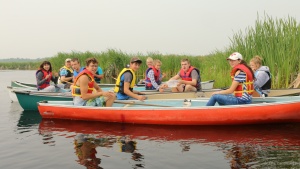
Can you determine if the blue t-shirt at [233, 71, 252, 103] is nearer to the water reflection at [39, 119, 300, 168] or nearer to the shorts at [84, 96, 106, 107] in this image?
the water reflection at [39, 119, 300, 168]

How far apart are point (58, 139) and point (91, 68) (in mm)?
1507

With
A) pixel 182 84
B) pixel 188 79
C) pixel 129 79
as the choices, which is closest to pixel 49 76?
pixel 129 79

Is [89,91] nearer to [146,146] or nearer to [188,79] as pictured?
[146,146]

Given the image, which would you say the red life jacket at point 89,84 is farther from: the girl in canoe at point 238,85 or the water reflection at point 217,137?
the girl in canoe at point 238,85

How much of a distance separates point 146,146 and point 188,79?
4.13 metres

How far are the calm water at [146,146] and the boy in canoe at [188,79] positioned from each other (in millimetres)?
2299

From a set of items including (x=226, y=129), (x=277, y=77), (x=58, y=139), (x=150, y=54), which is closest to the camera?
(x=58, y=139)

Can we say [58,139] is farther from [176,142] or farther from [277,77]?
[277,77]

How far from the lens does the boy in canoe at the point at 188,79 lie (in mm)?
8633

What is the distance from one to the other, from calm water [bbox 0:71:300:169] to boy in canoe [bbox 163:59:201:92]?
90.5 inches

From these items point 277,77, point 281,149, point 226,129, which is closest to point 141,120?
point 226,129

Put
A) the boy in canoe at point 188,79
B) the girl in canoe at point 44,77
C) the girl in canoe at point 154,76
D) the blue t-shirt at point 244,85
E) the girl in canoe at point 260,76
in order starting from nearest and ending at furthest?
the blue t-shirt at point 244,85
the girl in canoe at point 260,76
the boy in canoe at point 188,79
the girl in canoe at point 44,77
the girl in canoe at point 154,76

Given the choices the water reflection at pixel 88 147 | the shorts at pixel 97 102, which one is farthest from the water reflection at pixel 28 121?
the water reflection at pixel 88 147

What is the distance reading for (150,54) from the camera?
66.1 ft
